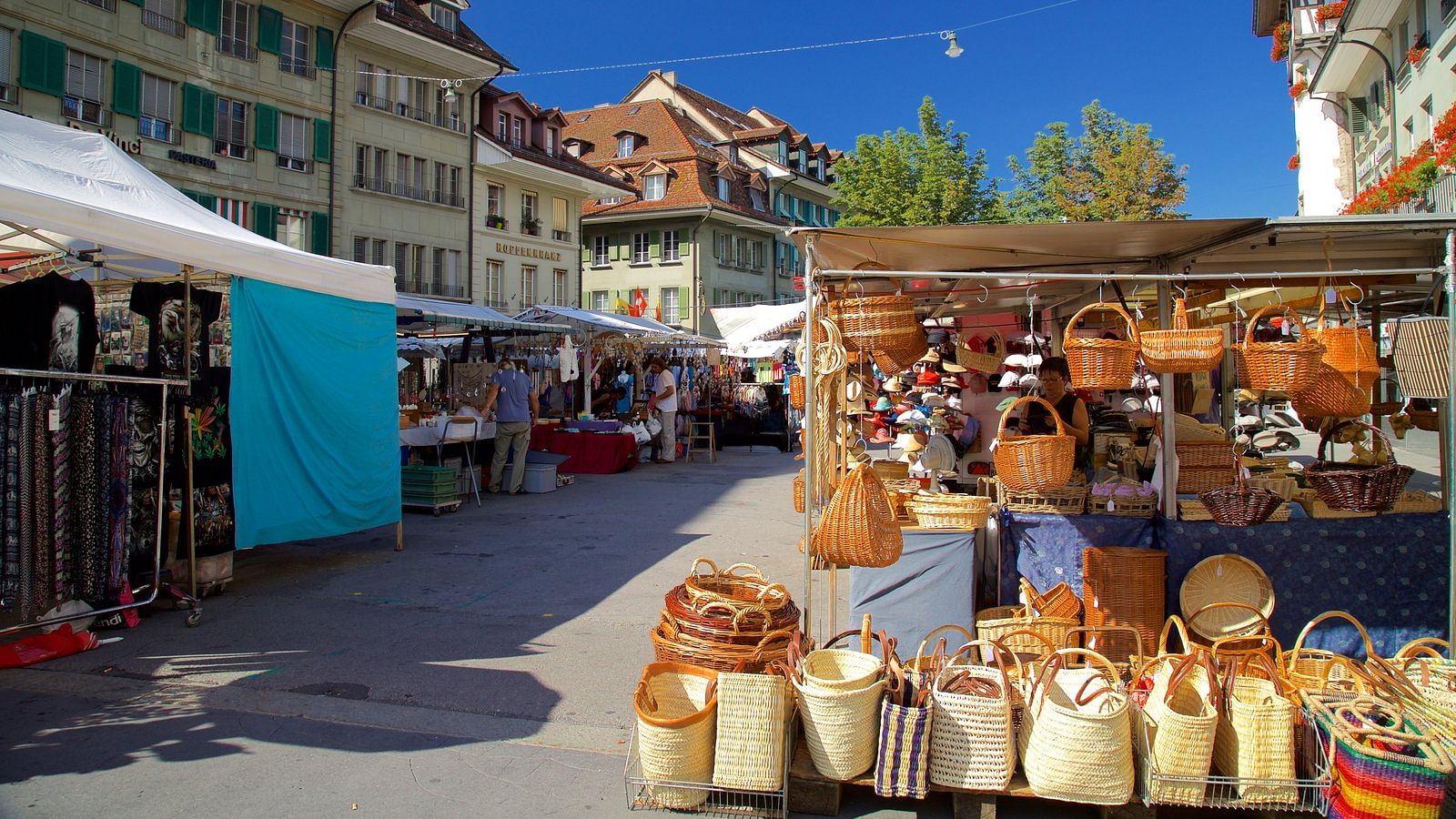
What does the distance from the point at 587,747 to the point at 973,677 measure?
183cm

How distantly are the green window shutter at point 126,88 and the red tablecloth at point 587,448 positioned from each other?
12747 millimetres

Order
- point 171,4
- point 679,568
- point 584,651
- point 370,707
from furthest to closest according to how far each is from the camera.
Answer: point 171,4
point 679,568
point 584,651
point 370,707

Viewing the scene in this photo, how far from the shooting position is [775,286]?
45781 mm

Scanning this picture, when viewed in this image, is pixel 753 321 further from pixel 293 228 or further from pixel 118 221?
pixel 293 228

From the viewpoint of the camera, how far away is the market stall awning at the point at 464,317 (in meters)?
14.0

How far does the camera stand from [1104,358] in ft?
14.8

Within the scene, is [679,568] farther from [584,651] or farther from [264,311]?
[264,311]

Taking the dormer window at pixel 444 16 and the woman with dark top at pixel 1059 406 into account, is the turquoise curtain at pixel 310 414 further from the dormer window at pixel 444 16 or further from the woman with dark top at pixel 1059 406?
the dormer window at pixel 444 16

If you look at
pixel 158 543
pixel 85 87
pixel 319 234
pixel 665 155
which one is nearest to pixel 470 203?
pixel 319 234

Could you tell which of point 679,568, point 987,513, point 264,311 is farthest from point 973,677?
point 264,311

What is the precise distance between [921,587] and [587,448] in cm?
1125

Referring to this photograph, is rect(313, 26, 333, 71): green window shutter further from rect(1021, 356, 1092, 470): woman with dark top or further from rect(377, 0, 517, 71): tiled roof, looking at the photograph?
rect(1021, 356, 1092, 470): woman with dark top

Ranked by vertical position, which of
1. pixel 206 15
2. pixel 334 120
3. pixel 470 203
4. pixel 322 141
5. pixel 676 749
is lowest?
pixel 676 749

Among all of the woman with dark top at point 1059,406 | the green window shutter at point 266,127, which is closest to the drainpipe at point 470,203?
the green window shutter at point 266,127
